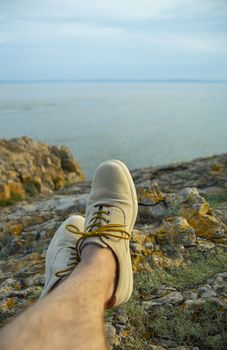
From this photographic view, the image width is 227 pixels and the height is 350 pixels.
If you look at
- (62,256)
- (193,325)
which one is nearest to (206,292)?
(193,325)

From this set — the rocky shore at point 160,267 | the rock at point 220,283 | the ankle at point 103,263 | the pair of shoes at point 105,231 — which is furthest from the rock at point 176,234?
the ankle at point 103,263

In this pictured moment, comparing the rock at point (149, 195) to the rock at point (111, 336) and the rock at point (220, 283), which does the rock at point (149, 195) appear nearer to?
the rock at point (220, 283)

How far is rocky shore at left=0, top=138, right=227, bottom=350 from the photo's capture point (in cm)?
275

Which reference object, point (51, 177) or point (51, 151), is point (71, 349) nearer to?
point (51, 177)

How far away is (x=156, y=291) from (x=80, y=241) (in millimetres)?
763

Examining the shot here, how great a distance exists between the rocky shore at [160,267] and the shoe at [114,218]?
27 centimetres

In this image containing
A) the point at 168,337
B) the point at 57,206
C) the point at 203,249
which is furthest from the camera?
the point at 57,206

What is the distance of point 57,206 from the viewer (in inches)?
246

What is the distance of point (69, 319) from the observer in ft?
6.88

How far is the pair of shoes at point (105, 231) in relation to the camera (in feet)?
9.67

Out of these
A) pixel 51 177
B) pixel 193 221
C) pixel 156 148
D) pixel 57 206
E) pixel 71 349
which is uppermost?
pixel 71 349

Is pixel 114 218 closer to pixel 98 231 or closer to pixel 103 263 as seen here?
pixel 98 231

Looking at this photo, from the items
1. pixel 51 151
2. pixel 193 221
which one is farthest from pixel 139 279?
pixel 51 151

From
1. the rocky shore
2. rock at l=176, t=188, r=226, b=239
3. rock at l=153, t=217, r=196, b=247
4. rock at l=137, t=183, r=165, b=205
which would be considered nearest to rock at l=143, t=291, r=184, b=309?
the rocky shore
